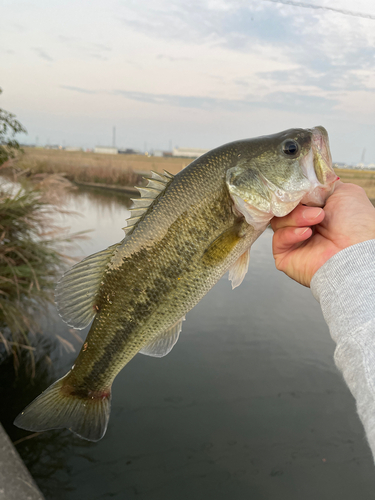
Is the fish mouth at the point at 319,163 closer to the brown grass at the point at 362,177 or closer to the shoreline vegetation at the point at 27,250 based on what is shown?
the shoreline vegetation at the point at 27,250

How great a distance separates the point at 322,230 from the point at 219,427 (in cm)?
480

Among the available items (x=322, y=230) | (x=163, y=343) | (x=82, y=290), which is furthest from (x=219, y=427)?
(x=82, y=290)

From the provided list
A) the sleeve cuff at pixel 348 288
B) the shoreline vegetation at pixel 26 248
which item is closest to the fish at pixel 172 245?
the sleeve cuff at pixel 348 288

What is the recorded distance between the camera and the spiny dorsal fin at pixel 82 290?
168 cm

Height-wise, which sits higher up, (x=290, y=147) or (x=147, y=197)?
(x=290, y=147)

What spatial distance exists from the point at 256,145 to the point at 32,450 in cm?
540

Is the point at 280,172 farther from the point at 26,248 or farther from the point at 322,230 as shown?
the point at 26,248

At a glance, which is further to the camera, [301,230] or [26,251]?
[26,251]

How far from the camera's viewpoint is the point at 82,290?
170 centimetres

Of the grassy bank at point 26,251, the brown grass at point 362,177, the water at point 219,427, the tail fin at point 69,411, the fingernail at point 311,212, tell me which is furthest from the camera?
the brown grass at point 362,177

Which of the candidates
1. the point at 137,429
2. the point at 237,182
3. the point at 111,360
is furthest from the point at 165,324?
the point at 137,429

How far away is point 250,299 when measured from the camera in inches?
379

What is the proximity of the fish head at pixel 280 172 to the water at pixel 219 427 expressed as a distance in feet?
15.2

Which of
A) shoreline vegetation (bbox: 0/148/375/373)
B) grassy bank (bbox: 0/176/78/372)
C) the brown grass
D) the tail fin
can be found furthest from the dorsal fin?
the brown grass
